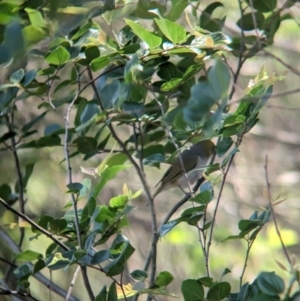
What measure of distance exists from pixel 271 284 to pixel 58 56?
0.60m

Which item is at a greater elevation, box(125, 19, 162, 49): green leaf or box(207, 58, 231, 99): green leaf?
box(207, 58, 231, 99): green leaf

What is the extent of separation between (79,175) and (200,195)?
78.0 inches

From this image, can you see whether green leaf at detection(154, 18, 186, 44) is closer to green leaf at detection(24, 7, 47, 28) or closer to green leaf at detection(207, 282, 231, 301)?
green leaf at detection(24, 7, 47, 28)

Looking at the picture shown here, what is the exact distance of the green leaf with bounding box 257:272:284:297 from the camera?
81 centimetres

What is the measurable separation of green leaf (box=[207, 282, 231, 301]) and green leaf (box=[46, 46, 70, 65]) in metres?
0.52

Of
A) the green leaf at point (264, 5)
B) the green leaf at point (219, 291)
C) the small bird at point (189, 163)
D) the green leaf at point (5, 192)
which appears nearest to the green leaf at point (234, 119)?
the green leaf at point (219, 291)

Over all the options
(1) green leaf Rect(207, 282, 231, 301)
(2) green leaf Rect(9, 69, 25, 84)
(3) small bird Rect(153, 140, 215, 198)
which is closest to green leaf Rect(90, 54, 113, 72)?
(2) green leaf Rect(9, 69, 25, 84)

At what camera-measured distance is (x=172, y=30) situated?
1.08 meters

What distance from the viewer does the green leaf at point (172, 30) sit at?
1.06 metres

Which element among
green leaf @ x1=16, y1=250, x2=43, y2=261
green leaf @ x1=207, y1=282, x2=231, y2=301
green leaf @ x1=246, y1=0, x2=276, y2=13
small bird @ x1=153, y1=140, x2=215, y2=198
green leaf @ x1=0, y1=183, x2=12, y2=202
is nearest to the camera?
green leaf @ x1=207, y1=282, x2=231, y2=301

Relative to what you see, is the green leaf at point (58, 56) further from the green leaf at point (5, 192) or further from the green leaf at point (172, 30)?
the green leaf at point (5, 192)

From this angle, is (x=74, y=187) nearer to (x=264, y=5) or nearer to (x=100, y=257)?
(x=100, y=257)

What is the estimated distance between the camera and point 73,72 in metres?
1.35

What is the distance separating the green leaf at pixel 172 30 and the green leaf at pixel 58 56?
19 cm
